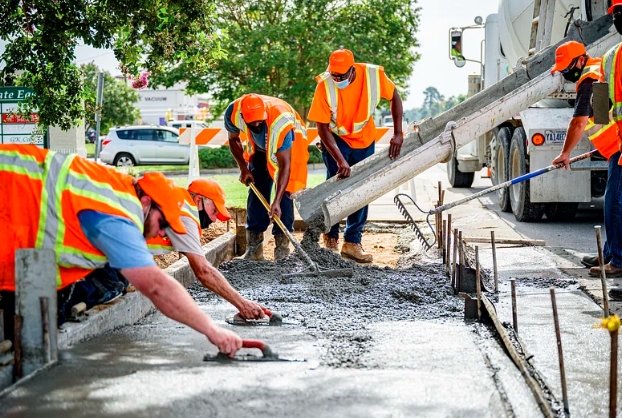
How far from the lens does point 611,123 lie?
732 centimetres

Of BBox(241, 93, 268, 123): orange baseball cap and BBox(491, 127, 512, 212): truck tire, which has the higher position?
BBox(241, 93, 268, 123): orange baseball cap

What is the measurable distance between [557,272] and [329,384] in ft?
13.4

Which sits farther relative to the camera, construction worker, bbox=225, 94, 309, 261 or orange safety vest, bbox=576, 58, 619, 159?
construction worker, bbox=225, 94, 309, 261

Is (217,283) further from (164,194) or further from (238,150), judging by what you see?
(238,150)

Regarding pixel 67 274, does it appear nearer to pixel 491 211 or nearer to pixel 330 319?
pixel 330 319

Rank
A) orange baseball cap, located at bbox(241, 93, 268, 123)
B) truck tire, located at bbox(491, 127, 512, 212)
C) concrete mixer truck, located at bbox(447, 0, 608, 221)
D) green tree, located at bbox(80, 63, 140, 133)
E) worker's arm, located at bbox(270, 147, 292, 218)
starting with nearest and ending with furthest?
orange baseball cap, located at bbox(241, 93, 268, 123) → worker's arm, located at bbox(270, 147, 292, 218) → concrete mixer truck, located at bbox(447, 0, 608, 221) → truck tire, located at bbox(491, 127, 512, 212) → green tree, located at bbox(80, 63, 140, 133)

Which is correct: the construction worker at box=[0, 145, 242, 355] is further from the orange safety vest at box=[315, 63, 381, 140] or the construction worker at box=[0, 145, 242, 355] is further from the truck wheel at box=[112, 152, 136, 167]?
the truck wheel at box=[112, 152, 136, 167]

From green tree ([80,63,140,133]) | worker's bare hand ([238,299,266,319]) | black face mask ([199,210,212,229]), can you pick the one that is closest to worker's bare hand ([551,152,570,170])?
worker's bare hand ([238,299,266,319])

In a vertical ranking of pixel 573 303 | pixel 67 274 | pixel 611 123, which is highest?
pixel 611 123

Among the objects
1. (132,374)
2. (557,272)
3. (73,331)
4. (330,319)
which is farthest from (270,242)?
(132,374)

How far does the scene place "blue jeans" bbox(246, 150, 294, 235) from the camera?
859cm

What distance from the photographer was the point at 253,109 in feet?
26.1

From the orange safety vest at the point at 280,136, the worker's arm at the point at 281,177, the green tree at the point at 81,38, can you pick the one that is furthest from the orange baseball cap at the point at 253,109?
the green tree at the point at 81,38

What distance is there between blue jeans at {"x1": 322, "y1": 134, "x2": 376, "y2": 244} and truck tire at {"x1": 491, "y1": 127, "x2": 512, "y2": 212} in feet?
12.4
